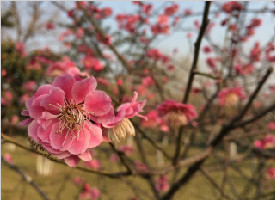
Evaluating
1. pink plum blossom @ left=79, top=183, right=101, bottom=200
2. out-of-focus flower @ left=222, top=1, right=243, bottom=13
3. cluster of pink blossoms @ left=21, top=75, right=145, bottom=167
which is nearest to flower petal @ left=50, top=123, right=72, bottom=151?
cluster of pink blossoms @ left=21, top=75, right=145, bottom=167

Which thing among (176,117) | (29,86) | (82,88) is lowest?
(29,86)

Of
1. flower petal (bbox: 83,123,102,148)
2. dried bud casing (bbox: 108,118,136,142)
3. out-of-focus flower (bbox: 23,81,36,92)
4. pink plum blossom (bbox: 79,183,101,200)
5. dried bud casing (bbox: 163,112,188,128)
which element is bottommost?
pink plum blossom (bbox: 79,183,101,200)

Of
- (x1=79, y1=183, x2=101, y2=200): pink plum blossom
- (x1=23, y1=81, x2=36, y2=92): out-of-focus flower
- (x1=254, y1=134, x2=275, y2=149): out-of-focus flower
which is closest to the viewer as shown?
(x1=23, y1=81, x2=36, y2=92): out-of-focus flower

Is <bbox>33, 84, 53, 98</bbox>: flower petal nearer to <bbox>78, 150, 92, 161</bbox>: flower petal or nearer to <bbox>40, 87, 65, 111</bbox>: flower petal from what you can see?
<bbox>40, 87, 65, 111</bbox>: flower petal

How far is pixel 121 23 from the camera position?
4047mm

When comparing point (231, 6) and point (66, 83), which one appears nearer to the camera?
point (66, 83)

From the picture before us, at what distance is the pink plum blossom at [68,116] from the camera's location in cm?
52

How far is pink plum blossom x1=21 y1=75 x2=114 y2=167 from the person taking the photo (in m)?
0.52

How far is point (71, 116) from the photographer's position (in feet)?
1.85

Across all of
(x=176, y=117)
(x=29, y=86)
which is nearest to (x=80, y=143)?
(x=176, y=117)

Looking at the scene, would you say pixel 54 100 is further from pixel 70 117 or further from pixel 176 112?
pixel 176 112

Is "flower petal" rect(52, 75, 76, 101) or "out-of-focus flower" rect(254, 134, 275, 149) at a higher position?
"flower petal" rect(52, 75, 76, 101)

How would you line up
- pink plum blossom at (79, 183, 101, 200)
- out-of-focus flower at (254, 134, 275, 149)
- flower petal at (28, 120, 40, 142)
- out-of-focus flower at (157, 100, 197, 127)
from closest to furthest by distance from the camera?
flower petal at (28, 120, 40, 142) < out-of-focus flower at (157, 100, 197, 127) < out-of-focus flower at (254, 134, 275, 149) < pink plum blossom at (79, 183, 101, 200)

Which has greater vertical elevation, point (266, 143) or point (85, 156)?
point (85, 156)
